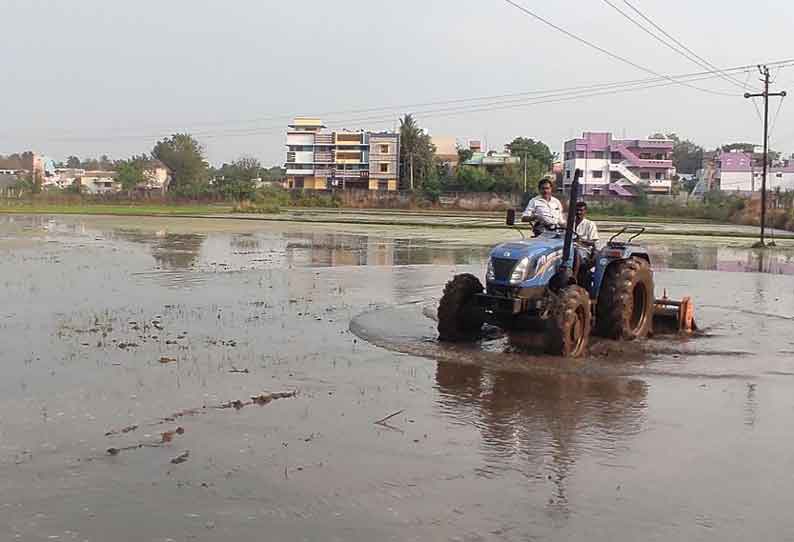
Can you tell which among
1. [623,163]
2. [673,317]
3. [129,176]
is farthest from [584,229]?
[129,176]

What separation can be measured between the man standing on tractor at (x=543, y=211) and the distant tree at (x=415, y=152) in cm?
8958

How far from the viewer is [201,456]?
19.6 feet

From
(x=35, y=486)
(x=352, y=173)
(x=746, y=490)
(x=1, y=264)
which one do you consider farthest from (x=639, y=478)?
(x=352, y=173)

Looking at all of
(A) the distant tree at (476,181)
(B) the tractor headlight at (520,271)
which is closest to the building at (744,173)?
(A) the distant tree at (476,181)

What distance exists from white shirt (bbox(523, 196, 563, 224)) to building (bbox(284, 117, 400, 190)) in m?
91.5

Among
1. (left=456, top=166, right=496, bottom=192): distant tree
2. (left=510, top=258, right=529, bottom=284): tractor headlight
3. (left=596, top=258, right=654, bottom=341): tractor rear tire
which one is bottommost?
(left=596, top=258, right=654, bottom=341): tractor rear tire

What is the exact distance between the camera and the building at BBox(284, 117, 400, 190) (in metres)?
103

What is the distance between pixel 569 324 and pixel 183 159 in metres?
117

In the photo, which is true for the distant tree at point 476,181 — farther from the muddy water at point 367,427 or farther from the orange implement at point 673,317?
the orange implement at point 673,317

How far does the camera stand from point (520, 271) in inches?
379

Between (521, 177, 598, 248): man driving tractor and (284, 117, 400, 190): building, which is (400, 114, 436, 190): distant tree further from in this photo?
(521, 177, 598, 248): man driving tractor

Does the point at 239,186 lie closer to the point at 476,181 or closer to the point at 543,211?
the point at 476,181

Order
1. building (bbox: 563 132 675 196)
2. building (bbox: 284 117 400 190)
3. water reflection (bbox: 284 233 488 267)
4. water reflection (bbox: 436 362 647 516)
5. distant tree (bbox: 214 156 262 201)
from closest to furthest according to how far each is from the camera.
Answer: water reflection (bbox: 436 362 647 516)
water reflection (bbox: 284 233 488 267)
distant tree (bbox: 214 156 262 201)
building (bbox: 563 132 675 196)
building (bbox: 284 117 400 190)

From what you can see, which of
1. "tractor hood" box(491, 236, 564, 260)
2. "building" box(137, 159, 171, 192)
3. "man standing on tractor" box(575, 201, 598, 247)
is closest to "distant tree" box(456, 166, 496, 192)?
"building" box(137, 159, 171, 192)
